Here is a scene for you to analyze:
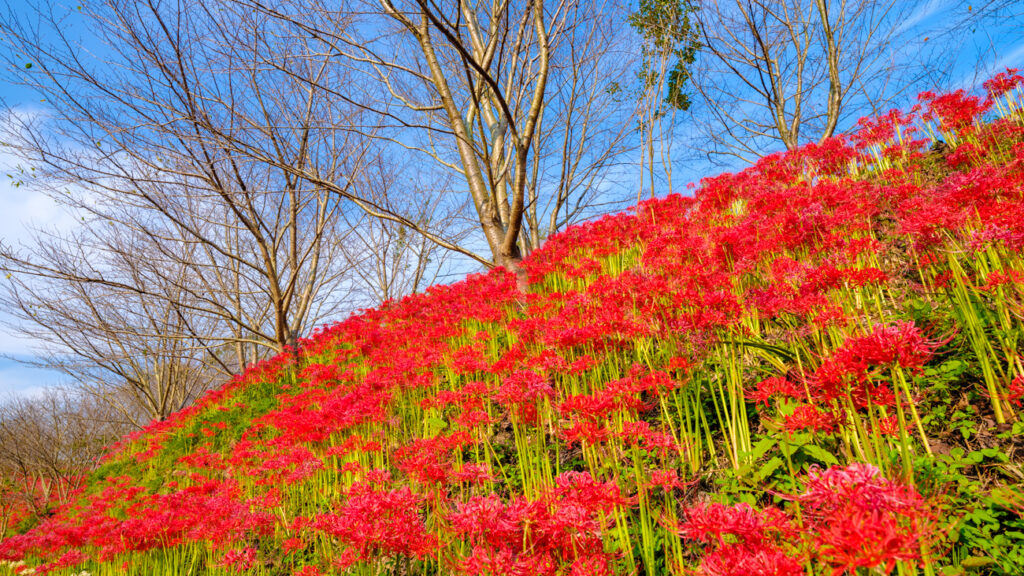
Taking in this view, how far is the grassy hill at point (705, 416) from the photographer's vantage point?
4.73 ft

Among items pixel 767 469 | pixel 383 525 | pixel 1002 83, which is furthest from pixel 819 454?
pixel 1002 83

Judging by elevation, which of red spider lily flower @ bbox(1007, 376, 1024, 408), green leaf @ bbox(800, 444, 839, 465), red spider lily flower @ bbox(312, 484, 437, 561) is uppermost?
red spider lily flower @ bbox(1007, 376, 1024, 408)

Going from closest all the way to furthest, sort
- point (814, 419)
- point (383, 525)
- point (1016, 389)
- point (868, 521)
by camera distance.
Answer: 1. point (868, 521)
2. point (814, 419)
3. point (383, 525)
4. point (1016, 389)

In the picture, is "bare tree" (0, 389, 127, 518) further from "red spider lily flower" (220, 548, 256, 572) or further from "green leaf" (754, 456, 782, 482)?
"green leaf" (754, 456, 782, 482)

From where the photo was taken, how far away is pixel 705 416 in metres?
3.05

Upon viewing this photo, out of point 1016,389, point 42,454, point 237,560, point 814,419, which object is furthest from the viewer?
point 42,454

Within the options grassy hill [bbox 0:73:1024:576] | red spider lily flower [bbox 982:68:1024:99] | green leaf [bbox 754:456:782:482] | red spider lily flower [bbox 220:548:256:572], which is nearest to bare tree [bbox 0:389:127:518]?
grassy hill [bbox 0:73:1024:576]

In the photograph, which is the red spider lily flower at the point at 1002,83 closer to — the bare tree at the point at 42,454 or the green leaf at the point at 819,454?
the green leaf at the point at 819,454

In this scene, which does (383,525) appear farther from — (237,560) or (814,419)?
(237,560)

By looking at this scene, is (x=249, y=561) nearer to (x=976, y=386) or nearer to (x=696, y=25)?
(x=976, y=386)

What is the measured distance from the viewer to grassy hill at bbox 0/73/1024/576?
1.44 meters

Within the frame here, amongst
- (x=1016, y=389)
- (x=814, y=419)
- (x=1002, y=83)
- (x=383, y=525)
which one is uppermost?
(x=1002, y=83)

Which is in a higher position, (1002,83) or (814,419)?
(1002,83)

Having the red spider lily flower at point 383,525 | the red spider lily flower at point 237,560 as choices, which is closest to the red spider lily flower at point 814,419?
the red spider lily flower at point 383,525
